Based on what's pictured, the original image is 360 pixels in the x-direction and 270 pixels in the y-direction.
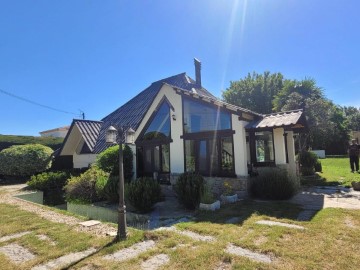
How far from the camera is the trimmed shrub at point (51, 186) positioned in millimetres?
14849

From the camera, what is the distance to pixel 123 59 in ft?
48.3

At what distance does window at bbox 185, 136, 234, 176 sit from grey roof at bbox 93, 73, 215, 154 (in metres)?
6.22

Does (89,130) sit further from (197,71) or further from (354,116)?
(354,116)

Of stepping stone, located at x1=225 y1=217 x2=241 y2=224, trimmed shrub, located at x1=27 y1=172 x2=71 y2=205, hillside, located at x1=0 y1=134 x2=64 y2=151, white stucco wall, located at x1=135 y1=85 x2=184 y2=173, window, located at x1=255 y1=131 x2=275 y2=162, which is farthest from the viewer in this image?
hillside, located at x1=0 y1=134 x2=64 y2=151

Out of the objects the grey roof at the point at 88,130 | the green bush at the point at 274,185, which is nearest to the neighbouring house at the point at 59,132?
the grey roof at the point at 88,130

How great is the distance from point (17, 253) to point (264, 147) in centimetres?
988

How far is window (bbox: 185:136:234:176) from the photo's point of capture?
11.1 m

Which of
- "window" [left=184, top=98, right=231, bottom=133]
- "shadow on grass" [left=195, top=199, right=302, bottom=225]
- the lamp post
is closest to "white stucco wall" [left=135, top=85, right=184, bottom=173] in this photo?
"window" [left=184, top=98, right=231, bottom=133]

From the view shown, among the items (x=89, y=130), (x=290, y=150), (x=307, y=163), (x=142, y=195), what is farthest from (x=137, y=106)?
(x=307, y=163)

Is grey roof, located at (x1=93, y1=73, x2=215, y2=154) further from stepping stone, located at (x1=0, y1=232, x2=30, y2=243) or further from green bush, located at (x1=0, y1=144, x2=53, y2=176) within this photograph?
stepping stone, located at (x1=0, y1=232, x2=30, y2=243)

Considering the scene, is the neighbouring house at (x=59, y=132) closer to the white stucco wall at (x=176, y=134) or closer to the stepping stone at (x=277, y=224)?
the white stucco wall at (x=176, y=134)

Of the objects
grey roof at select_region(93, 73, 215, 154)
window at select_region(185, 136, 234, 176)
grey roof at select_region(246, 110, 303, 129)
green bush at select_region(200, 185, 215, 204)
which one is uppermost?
grey roof at select_region(93, 73, 215, 154)

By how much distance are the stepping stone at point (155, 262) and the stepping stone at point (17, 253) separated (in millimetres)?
2306

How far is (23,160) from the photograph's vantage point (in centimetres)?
1939
